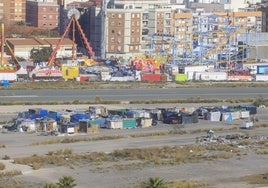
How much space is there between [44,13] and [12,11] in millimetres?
3359

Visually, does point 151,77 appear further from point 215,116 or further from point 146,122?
point 146,122

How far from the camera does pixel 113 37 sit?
42.8 meters

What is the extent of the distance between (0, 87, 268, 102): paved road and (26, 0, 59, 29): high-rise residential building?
2139 cm

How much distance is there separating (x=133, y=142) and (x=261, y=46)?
24.4 meters

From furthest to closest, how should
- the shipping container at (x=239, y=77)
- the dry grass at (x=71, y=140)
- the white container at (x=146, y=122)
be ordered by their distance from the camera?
the shipping container at (x=239, y=77) → the white container at (x=146, y=122) → the dry grass at (x=71, y=140)

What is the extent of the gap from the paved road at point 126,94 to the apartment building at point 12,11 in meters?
23.8

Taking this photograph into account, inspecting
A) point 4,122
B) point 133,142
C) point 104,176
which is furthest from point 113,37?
point 104,176

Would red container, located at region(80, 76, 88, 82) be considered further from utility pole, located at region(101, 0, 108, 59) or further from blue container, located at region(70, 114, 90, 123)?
blue container, located at region(70, 114, 90, 123)

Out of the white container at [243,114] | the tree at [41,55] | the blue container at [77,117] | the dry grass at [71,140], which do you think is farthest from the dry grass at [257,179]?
the tree at [41,55]

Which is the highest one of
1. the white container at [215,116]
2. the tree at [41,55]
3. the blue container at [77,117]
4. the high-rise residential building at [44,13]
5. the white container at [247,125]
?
the high-rise residential building at [44,13]

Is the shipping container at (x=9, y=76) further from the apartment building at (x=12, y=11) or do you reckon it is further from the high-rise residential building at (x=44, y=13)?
the apartment building at (x=12, y=11)

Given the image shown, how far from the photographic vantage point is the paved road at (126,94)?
28.9 meters

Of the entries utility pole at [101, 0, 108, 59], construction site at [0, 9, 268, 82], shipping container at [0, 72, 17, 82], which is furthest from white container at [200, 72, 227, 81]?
shipping container at [0, 72, 17, 82]

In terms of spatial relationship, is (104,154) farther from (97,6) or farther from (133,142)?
(97,6)
